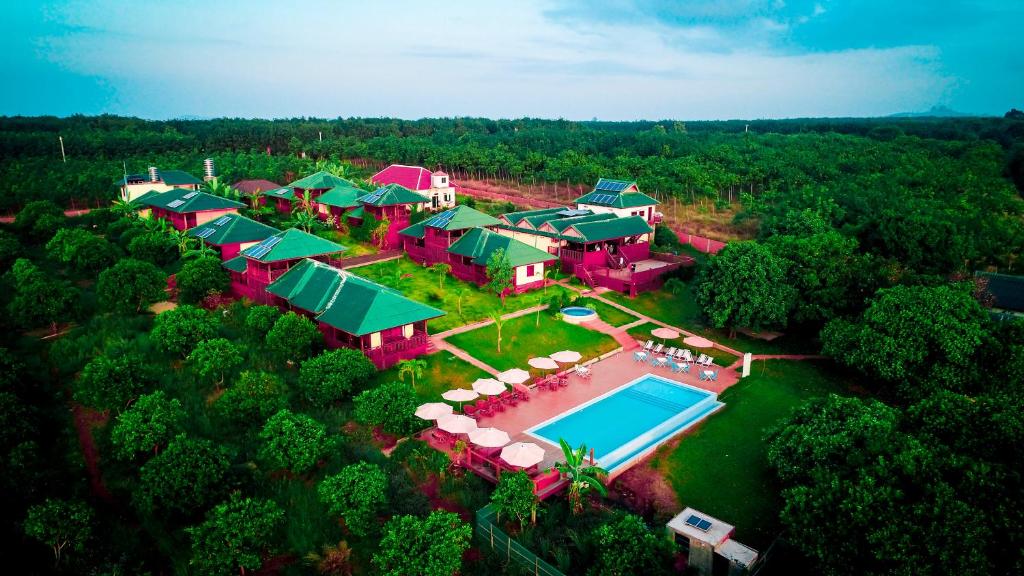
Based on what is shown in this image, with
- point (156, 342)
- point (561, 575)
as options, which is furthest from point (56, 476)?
point (561, 575)

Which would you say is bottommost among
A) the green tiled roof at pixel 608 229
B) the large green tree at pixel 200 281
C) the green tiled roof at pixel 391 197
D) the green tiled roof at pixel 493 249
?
the large green tree at pixel 200 281

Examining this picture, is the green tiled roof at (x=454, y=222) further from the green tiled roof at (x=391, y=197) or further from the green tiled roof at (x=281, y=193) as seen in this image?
the green tiled roof at (x=281, y=193)

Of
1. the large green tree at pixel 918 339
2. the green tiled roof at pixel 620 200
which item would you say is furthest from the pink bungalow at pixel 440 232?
the large green tree at pixel 918 339

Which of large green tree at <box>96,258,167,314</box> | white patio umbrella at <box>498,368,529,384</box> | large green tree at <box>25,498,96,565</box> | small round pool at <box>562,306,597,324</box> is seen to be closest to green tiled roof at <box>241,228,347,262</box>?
large green tree at <box>96,258,167,314</box>

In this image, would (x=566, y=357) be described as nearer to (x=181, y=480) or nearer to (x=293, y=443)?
(x=293, y=443)

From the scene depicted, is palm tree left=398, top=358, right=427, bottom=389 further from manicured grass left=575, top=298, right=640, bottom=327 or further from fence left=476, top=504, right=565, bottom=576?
manicured grass left=575, top=298, right=640, bottom=327
